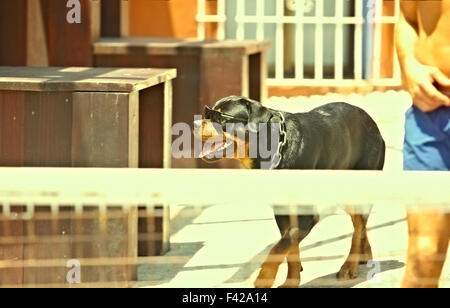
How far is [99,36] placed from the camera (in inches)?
291

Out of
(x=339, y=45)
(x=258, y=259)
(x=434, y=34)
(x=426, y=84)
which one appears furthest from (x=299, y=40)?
(x=426, y=84)

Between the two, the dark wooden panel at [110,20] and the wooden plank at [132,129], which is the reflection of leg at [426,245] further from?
the dark wooden panel at [110,20]

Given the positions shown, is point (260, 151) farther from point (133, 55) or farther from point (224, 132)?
point (133, 55)

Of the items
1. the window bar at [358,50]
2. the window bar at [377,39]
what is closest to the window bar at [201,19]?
the window bar at [358,50]

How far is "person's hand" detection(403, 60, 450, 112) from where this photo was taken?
3678 millimetres

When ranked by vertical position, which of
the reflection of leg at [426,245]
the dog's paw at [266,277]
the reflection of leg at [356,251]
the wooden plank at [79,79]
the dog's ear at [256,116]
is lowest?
the reflection of leg at [356,251]

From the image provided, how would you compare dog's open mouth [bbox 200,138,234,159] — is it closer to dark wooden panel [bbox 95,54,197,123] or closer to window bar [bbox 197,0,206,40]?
dark wooden panel [bbox 95,54,197,123]

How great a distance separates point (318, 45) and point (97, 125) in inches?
386

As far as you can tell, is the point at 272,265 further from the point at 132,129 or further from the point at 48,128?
the point at 48,128

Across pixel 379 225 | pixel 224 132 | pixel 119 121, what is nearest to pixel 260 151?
pixel 224 132

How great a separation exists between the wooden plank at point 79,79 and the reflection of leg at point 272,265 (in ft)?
2.81

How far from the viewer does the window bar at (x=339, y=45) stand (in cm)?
1399
